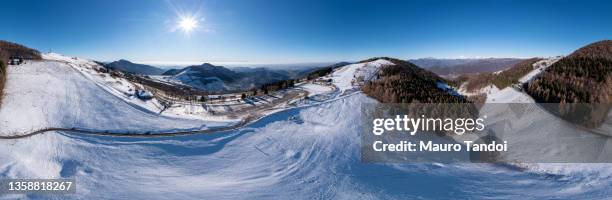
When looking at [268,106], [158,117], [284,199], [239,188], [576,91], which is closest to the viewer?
[284,199]

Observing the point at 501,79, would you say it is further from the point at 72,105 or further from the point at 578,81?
the point at 72,105

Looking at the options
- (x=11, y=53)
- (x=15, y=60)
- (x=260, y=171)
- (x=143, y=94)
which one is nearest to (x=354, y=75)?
(x=143, y=94)

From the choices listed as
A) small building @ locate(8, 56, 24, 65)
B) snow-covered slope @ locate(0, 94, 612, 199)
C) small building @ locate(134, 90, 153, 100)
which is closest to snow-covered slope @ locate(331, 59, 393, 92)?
snow-covered slope @ locate(0, 94, 612, 199)

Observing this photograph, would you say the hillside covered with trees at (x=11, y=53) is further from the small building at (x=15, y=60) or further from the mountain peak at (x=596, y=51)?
the mountain peak at (x=596, y=51)

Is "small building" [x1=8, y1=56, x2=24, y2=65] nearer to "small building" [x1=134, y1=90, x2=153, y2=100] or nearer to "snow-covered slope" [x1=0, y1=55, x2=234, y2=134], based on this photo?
"snow-covered slope" [x1=0, y1=55, x2=234, y2=134]

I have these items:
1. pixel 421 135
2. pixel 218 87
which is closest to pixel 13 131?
pixel 421 135

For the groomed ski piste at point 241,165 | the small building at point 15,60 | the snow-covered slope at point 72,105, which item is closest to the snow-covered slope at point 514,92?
the groomed ski piste at point 241,165

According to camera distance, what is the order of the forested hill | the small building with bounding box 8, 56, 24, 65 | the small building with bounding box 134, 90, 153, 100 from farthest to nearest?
the small building with bounding box 8, 56, 24, 65, the small building with bounding box 134, 90, 153, 100, the forested hill

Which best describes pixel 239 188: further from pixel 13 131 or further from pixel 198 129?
pixel 13 131
